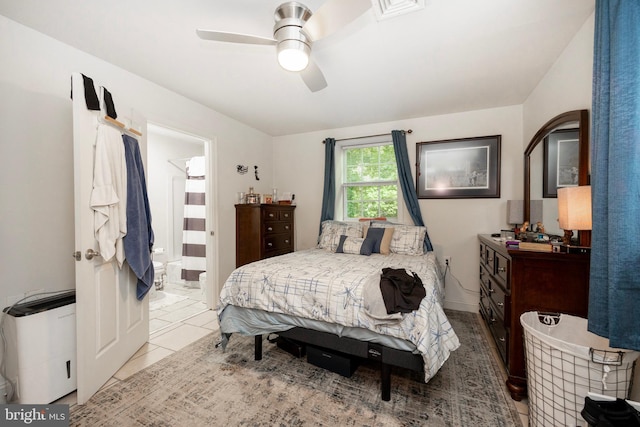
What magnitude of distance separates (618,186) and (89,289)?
111 inches

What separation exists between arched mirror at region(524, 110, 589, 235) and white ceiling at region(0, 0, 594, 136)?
1.92ft

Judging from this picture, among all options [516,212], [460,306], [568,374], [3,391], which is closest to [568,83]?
[516,212]

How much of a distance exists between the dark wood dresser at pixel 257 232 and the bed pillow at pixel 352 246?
3.44 ft

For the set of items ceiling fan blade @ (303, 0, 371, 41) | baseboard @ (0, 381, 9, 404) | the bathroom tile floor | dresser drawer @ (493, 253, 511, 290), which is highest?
ceiling fan blade @ (303, 0, 371, 41)

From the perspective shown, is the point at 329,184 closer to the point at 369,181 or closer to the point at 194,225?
the point at 369,181

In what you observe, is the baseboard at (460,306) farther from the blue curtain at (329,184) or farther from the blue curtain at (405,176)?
the blue curtain at (329,184)

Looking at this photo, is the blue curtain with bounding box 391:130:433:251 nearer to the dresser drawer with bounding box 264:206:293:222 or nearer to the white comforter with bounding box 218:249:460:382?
the white comforter with bounding box 218:249:460:382

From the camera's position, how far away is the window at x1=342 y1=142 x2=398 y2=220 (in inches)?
151

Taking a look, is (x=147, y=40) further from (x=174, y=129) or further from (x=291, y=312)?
(x=291, y=312)

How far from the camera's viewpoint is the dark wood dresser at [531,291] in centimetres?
Answer: 157

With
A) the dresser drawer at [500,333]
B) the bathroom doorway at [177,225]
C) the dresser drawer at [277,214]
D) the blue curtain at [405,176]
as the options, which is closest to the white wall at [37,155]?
the bathroom doorway at [177,225]

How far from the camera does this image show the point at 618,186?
104cm

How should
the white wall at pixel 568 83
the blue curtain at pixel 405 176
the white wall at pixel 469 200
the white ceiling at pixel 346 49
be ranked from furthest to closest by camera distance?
the blue curtain at pixel 405 176
the white wall at pixel 469 200
the white wall at pixel 568 83
the white ceiling at pixel 346 49

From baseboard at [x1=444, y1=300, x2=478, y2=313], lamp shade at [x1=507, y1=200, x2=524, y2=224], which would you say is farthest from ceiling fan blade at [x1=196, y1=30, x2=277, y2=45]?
baseboard at [x1=444, y1=300, x2=478, y2=313]
